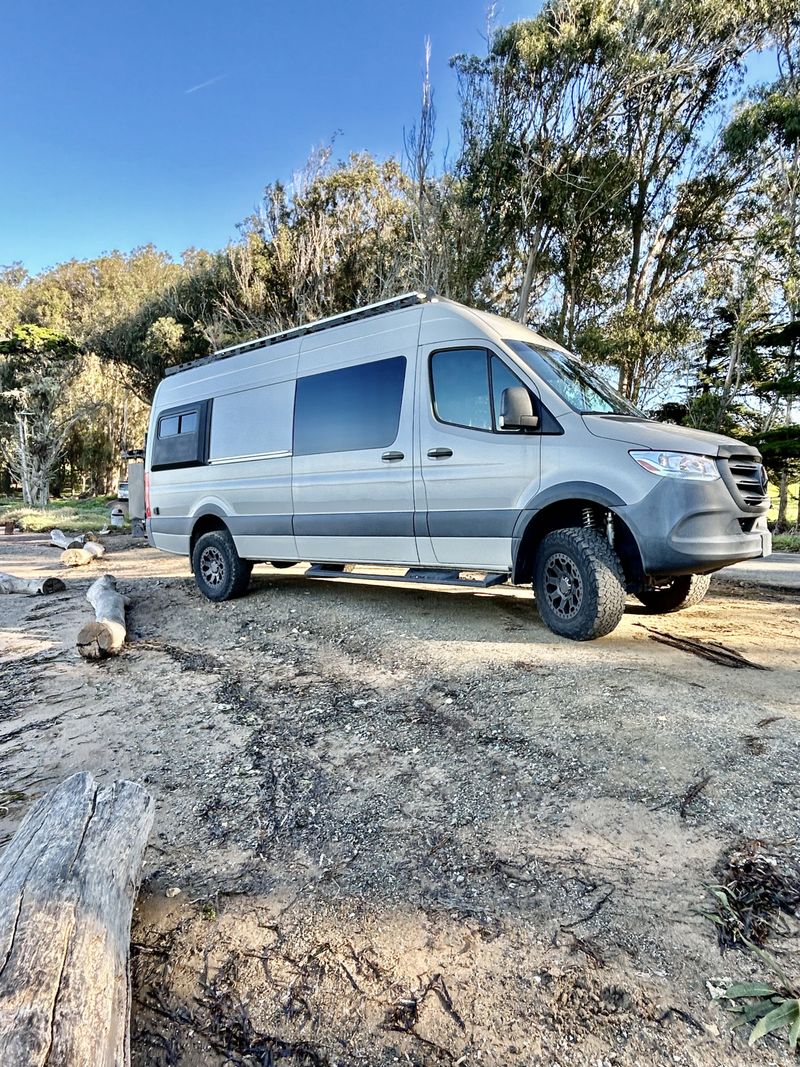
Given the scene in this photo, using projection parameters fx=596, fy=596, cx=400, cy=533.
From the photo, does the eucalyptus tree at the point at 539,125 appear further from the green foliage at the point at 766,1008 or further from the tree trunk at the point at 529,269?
the green foliage at the point at 766,1008

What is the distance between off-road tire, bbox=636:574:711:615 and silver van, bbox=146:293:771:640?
0.02 metres

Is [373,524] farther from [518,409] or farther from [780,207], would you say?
[780,207]

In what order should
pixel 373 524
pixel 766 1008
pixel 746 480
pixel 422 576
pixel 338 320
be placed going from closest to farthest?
pixel 766 1008 → pixel 746 480 → pixel 422 576 → pixel 373 524 → pixel 338 320

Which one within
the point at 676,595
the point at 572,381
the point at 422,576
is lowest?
the point at 676,595

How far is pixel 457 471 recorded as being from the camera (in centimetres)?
478

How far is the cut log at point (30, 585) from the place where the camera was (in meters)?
8.34

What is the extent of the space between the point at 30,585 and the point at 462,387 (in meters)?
7.04

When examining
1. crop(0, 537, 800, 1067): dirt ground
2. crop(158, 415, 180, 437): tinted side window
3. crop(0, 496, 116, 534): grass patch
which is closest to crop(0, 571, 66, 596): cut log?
crop(158, 415, 180, 437): tinted side window

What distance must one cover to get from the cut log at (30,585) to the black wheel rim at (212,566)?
2.83 m

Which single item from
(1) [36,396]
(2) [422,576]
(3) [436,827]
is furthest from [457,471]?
(1) [36,396]

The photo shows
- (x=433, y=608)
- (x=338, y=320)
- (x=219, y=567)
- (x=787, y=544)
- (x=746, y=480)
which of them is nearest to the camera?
(x=746, y=480)

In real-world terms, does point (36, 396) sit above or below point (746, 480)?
above

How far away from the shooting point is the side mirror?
427 cm

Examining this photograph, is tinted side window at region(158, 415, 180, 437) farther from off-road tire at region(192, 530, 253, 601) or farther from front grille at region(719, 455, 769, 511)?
front grille at region(719, 455, 769, 511)
